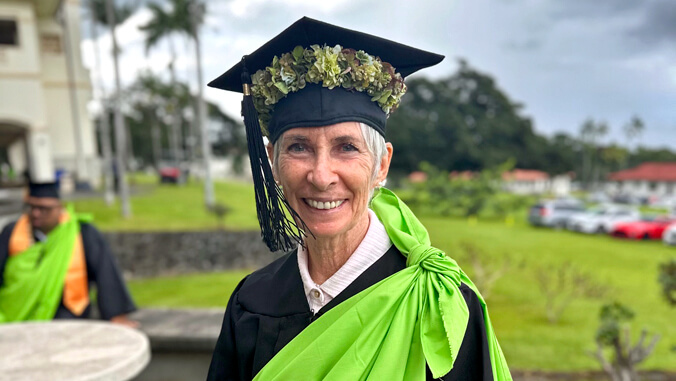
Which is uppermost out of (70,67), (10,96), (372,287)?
(70,67)

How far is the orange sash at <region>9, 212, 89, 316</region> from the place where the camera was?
3.88 metres

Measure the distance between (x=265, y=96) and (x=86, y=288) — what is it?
11.4 feet

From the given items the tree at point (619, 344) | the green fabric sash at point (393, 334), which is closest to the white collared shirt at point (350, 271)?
the green fabric sash at point (393, 334)

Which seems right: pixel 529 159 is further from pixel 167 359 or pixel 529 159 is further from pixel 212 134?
pixel 167 359

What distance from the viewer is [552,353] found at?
6.43m

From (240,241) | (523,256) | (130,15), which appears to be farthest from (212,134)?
(523,256)

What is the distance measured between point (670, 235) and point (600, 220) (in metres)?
2.69

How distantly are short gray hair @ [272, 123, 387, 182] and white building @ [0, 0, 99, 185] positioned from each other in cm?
1915

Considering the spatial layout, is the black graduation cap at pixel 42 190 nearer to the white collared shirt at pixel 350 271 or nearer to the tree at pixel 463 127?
the white collared shirt at pixel 350 271

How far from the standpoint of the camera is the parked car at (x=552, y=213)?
1994cm

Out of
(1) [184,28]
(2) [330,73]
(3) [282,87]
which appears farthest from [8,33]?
(2) [330,73]

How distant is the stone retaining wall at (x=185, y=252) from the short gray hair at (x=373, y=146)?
33.6ft

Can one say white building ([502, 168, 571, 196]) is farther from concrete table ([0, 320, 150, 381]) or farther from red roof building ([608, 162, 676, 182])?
concrete table ([0, 320, 150, 381])

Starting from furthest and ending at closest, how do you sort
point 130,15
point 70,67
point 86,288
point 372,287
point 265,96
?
point 130,15 → point 70,67 → point 86,288 → point 265,96 → point 372,287
